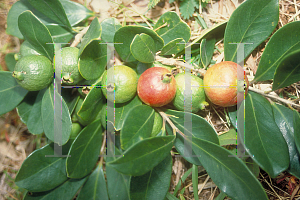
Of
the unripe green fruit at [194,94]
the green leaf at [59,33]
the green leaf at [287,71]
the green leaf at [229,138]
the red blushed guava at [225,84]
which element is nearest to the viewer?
the green leaf at [287,71]

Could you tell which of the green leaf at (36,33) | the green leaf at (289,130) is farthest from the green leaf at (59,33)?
the green leaf at (289,130)

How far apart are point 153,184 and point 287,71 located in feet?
3.24

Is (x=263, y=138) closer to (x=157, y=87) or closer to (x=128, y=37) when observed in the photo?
(x=157, y=87)

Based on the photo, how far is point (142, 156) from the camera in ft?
3.04

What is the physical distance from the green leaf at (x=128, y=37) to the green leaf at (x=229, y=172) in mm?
614

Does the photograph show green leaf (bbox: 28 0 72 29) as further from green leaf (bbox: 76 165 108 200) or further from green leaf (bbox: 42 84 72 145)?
green leaf (bbox: 76 165 108 200)

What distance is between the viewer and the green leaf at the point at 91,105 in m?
1.10

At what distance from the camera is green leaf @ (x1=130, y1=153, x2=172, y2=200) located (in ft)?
3.96

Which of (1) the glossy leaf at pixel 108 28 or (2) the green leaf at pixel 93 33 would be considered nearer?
(2) the green leaf at pixel 93 33

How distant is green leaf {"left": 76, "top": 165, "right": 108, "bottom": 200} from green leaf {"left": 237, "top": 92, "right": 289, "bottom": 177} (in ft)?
3.29

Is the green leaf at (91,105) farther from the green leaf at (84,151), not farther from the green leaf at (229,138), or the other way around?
the green leaf at (229,138)

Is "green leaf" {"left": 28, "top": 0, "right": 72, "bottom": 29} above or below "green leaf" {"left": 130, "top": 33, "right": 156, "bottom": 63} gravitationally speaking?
above

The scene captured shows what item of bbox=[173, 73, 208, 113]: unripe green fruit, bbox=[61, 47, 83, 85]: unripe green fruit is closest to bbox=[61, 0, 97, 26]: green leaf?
bbox=[61, 47, 83, 85]: unripe green fruit

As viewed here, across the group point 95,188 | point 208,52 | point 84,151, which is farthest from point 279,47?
point 95,188
